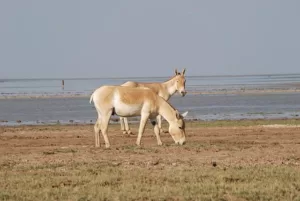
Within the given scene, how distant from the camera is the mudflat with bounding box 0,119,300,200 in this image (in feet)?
40.2

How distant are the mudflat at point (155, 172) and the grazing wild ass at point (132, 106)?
742mm

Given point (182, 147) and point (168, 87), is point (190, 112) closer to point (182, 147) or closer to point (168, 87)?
point (168, 87)

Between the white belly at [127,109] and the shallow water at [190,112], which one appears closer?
the white belly at [127,109]

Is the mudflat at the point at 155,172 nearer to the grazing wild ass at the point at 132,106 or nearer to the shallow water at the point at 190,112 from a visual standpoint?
the grazing wild ass at the point at 132,106

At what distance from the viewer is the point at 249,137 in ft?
79.9

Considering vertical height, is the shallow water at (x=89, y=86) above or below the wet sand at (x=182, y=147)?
below

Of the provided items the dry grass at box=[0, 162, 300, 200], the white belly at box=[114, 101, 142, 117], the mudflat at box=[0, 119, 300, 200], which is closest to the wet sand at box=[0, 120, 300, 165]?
the mudflat at box=[0, 119, 300, 200]

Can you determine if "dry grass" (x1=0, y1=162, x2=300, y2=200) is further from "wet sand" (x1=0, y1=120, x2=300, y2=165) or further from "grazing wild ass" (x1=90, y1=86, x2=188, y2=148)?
"grazing wild ass" (x1=90, y1=86, x2=188, y2=148)

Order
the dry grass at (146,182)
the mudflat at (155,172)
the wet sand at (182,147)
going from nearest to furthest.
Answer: the dry grass at (146,182) → the mudflat at (155,172) → the wet sand at (182,147)

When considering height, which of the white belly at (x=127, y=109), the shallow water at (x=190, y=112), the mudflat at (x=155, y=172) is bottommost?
the shallow water at (x=190, y=112)

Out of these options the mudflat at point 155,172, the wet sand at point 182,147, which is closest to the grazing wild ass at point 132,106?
the wet sand at point 182,147

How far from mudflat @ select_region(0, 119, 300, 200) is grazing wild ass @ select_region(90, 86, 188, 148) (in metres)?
0.74

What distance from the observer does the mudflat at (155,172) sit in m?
12.3

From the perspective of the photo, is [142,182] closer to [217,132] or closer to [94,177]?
[94,177]
